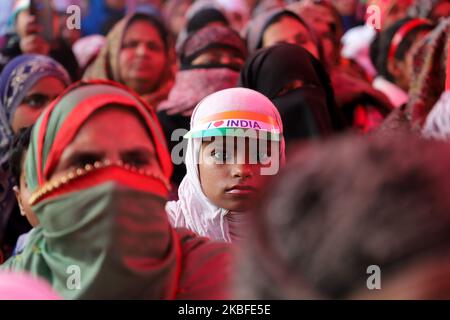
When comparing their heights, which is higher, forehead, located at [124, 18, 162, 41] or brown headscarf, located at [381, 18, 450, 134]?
forehead, located at [124, 18, 162, 41]

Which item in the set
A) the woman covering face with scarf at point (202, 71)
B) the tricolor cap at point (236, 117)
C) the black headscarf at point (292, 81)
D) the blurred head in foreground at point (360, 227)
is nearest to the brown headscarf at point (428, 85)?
the black headscarf at point (292, 81)

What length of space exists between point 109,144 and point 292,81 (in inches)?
76.1

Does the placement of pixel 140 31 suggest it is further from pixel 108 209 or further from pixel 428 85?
pixel 108 209

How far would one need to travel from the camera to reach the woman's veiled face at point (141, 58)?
541 centimetres

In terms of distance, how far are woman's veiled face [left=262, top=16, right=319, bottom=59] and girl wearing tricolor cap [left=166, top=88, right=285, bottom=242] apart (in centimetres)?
161

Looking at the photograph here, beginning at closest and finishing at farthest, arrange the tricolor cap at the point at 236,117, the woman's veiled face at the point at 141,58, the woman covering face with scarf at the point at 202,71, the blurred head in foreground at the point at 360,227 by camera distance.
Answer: the blurred head in foreground at the point at 360,227 → the tricolor cap at the point at 236,117 → the woman covering face with scarf at the point at 202,71 → the woman's veiled face at the point at 141,58

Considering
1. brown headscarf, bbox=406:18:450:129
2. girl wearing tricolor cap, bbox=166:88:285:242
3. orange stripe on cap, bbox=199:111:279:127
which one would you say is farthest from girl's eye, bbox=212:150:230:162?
brown headscarf, bbox=406:18:450:129

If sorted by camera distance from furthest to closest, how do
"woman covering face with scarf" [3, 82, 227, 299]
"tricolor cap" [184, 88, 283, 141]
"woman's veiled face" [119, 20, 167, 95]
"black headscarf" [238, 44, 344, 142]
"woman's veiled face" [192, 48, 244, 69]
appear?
"woman's veiled face" [119, 20, 167, 95] → "woman's veiled face" [192, 48, 244, 69] → "black headscarf" [238, 44, 344, 142] → "tricolor cap" [184, 88, 283, 141] → "woman covering face with scarf" [3, 82, 227, 299]

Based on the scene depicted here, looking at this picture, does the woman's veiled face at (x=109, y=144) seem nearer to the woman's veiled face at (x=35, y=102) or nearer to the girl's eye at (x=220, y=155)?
the girl's eye at (x=220, y=155)

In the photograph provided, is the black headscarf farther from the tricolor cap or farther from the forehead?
the forehead

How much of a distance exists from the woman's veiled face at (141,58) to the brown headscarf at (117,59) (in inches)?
1.3

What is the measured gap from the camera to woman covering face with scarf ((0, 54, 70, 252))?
14.2 ft
